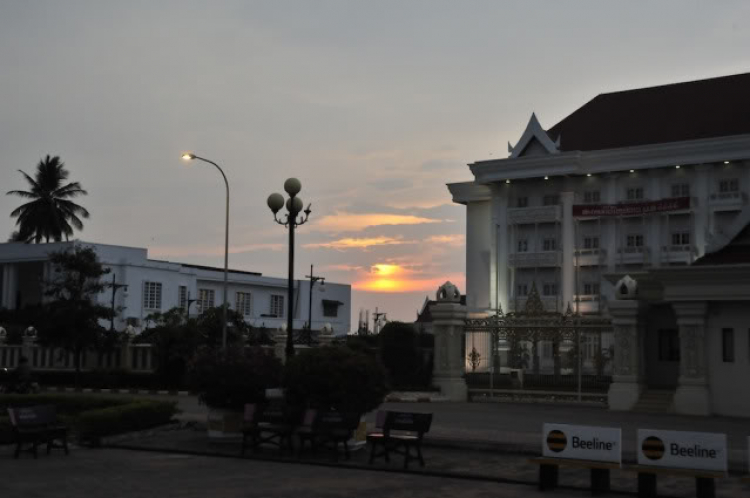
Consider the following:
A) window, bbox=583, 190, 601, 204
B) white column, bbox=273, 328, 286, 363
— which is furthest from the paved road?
window, bbox=583, 190, 601, 204

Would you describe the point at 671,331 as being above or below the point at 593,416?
above

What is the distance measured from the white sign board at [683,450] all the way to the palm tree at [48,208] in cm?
7245

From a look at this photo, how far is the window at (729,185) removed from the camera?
198 ft

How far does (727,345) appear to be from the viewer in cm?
2756

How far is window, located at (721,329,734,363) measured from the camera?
27438 millimetres

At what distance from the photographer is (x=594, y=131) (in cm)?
6775

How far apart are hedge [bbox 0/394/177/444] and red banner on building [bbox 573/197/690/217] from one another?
46890 millimetres

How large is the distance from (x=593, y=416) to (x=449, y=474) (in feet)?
40.1

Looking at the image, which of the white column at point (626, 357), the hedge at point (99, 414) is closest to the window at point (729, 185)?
the white column at point (626, 357)

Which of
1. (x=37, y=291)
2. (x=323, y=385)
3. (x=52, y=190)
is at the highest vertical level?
(x=52, y=190)

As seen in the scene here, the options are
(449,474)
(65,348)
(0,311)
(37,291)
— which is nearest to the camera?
(449,474)

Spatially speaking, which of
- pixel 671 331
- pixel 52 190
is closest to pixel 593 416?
pixel 671 331

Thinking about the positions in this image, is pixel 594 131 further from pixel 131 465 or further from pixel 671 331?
pixel 131 465

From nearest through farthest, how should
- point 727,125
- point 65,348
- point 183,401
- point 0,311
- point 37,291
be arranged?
point 183,401 → point 65,348 → point 727,125 → point 0,311 → point 37,291
